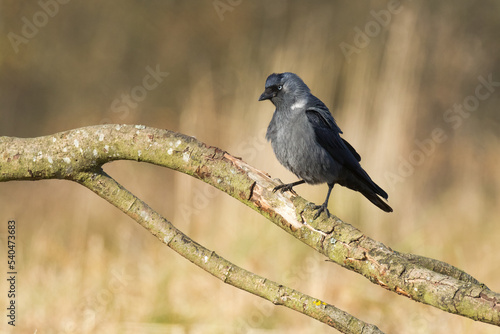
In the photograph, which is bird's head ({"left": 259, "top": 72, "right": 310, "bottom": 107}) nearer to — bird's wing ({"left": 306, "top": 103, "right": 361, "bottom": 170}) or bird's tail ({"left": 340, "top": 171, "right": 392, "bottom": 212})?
bird's wing ({"left": 306, "top": 103, "right": 361, "bottom": 170})

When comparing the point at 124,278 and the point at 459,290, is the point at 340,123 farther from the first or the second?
the point at 459,290

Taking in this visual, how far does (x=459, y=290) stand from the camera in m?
2.36

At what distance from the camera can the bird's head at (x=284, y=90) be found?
4.18 metres

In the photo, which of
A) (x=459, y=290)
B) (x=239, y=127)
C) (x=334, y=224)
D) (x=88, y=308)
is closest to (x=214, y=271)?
(x=334, y=224)

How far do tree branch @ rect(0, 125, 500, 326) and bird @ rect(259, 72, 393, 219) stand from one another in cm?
103

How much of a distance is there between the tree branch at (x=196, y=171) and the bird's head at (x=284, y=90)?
1.35m

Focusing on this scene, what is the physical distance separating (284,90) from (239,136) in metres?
2.19

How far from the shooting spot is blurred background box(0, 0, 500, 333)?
17.6 ft

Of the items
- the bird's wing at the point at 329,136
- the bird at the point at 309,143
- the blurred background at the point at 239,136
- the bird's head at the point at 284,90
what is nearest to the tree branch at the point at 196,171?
the bird at the point at 309,143

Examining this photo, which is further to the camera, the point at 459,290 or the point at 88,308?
the point at 88,308

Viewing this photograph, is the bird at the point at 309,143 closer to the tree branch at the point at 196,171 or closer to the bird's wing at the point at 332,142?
the bird's wing at the point at 332,142

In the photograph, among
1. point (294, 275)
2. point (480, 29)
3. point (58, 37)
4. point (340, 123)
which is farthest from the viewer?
point (58, 37)

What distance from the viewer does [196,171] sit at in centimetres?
288

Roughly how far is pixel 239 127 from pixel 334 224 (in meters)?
3.76
